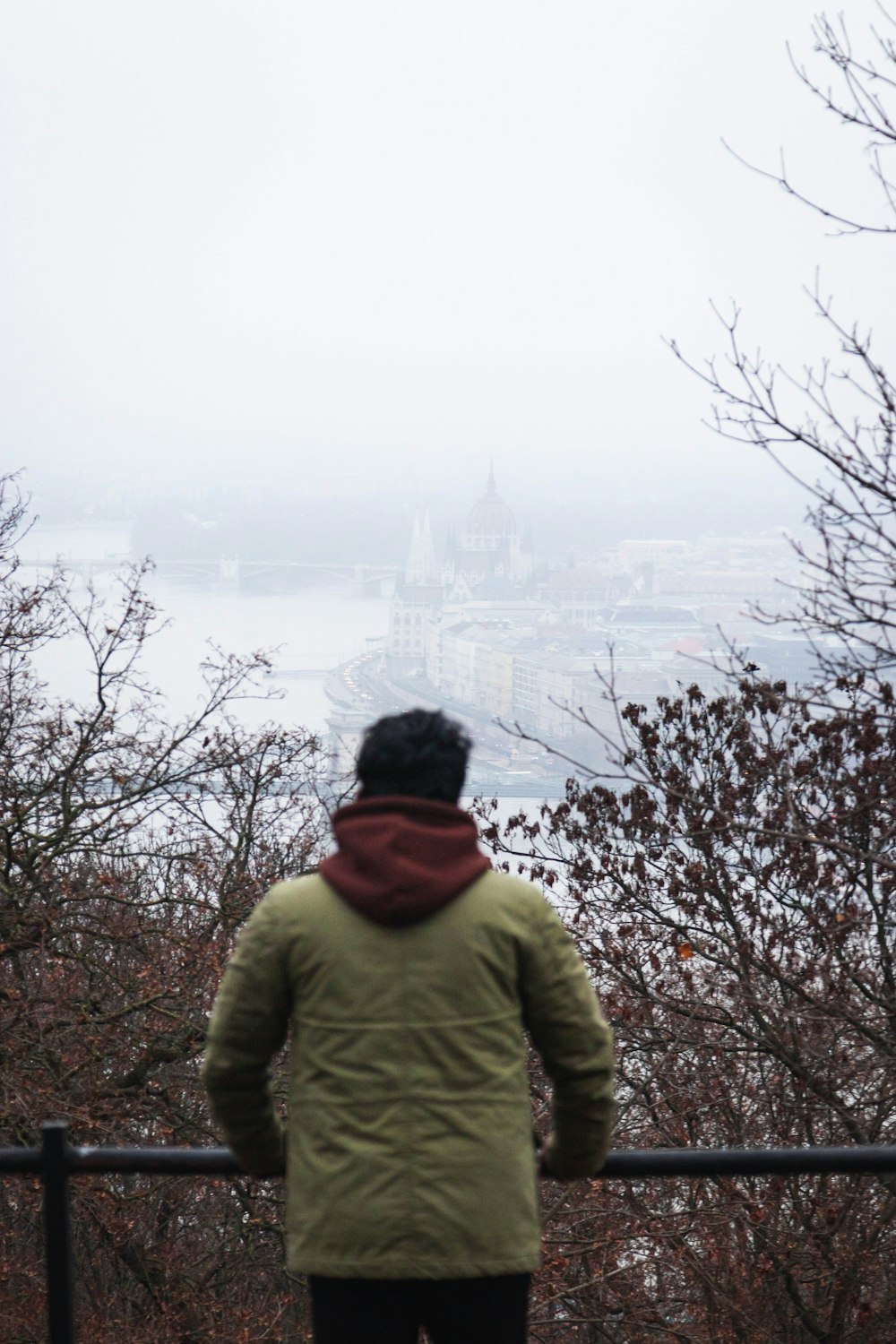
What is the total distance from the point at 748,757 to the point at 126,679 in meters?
8.41

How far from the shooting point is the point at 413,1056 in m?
1.78

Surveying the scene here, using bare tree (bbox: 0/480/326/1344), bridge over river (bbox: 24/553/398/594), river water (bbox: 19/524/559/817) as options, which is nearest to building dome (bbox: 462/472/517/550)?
bridge over river (bbox: 24/553/398/594)

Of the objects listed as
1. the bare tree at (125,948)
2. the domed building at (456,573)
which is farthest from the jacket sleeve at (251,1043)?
the domed building at (456,573)

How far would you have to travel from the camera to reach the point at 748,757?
9.87 meters

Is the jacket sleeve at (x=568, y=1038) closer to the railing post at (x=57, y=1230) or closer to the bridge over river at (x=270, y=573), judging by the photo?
the railing post at (x=57, y=1230)

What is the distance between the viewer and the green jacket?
1.78 metres

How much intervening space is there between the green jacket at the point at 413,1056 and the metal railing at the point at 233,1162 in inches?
8.7

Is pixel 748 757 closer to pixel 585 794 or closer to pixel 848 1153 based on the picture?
pixel 585 794

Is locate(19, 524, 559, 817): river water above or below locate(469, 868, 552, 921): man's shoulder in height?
below

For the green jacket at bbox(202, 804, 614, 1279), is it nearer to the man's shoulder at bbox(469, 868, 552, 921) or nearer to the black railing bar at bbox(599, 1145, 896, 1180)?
the man's shoulder at bbox(469, 868, 552, 921)

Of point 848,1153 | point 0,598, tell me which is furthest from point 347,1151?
point 0,598

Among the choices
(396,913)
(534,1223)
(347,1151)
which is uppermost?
(396,913)

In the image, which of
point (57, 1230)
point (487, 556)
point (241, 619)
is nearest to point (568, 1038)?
point (57, 1230)

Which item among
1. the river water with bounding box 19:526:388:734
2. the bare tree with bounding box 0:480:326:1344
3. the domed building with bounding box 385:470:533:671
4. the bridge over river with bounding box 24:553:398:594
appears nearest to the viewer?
the bare tree with bounding box 0:480:326:1344
